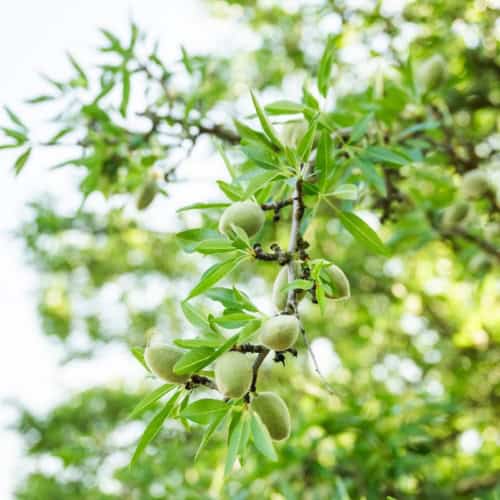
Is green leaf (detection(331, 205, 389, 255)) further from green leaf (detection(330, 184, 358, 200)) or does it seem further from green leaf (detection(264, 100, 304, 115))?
green leaf (detection(264, 100, 304, 115))

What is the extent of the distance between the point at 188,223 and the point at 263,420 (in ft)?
7.63

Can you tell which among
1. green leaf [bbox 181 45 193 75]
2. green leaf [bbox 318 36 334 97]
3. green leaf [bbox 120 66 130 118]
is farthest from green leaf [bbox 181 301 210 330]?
green leaf [bbox 181 45 193 75]

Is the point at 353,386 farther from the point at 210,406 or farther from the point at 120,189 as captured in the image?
the point at 210,406

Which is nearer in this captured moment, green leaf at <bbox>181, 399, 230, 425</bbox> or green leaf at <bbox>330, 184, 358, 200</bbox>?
green leaf at <bbox>181, 399, 230, 425</bbox>

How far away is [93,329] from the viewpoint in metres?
4.54

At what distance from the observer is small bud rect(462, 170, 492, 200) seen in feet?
6.07

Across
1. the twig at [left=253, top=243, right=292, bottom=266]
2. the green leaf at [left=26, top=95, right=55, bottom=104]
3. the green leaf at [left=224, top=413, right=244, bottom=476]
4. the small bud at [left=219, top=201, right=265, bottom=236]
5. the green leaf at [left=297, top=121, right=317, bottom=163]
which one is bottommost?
the green leaf at [left=224, top=413, right=244, bottom=476]

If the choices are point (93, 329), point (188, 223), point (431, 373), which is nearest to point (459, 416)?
point (431, 373)

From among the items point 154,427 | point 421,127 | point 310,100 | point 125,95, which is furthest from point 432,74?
point 154,427

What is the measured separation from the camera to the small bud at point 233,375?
93 cm

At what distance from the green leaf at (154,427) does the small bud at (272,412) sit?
0.14 metres

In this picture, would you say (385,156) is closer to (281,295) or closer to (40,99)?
(281,295)

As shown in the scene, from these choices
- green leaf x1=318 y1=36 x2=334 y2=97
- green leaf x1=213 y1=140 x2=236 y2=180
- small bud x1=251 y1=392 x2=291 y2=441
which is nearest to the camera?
small bud x1=251 y1=392 x2=291 y2=441

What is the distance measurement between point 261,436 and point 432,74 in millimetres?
1407
